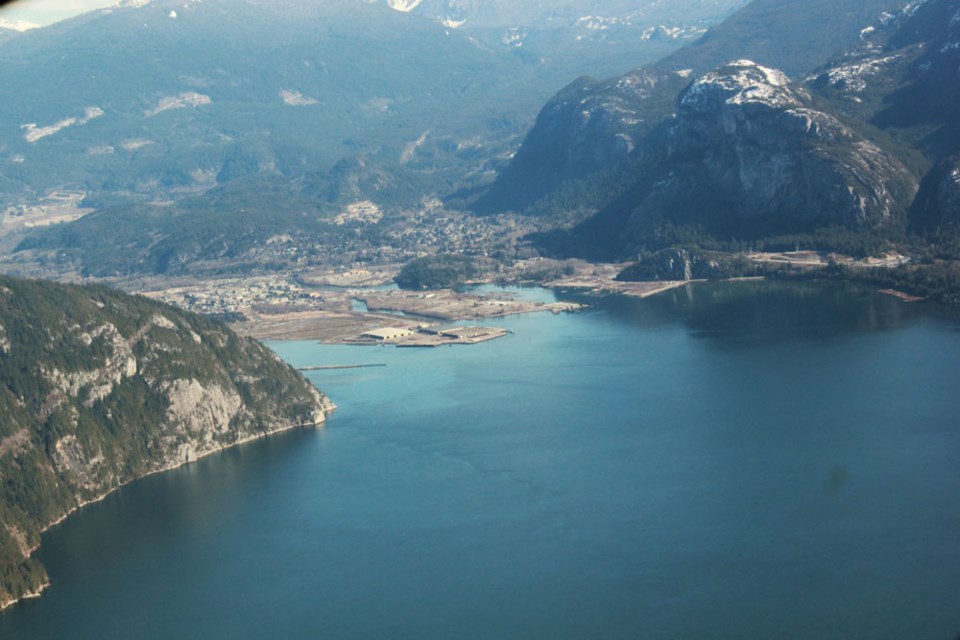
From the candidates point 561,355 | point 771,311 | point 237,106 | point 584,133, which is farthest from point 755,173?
point 237,106

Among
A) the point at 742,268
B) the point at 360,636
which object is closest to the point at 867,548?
the point at 360,636

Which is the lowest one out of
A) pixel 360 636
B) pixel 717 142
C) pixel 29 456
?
pixel 360 636

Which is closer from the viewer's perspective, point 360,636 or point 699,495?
point 360,636

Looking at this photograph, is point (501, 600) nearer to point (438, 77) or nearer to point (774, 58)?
point (774, 58)

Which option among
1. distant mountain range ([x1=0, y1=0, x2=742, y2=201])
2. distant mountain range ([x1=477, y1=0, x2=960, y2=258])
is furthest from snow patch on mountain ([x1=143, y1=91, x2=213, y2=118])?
distant mountain range ([x1=477, y1=0, x2=960, y2=258])

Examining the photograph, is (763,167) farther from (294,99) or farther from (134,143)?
(294,99)

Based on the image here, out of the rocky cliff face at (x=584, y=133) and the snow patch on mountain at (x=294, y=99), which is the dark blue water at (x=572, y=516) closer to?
the rocky cliff face at (x=584, y=133)
